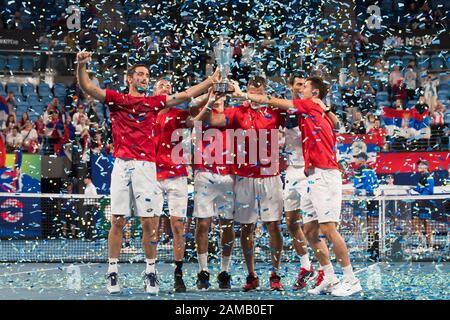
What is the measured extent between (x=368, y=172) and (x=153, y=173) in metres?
6.42

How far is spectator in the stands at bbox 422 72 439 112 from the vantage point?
2020 centimetres

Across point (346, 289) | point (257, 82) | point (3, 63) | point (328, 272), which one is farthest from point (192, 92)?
point (3, 63)

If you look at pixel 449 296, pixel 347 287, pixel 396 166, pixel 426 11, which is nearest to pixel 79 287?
pixel 347 287

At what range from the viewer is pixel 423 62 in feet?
72.6

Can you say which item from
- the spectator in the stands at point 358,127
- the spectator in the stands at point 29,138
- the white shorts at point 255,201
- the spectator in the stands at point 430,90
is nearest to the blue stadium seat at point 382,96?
the spectator in the stands at point 430,90

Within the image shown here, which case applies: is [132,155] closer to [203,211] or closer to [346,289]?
[203,211]

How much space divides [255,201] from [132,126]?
5.31 feet

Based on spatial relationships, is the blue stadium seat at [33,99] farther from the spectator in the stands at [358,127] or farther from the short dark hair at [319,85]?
the short dark hair at [319,85]

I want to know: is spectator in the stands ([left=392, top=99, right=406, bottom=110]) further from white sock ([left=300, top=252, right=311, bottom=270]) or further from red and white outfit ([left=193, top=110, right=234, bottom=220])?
red and white outfit ([left=193, top=110, right=234, bottom=220])

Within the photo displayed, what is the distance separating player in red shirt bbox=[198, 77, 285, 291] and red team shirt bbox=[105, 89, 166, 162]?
0.87m

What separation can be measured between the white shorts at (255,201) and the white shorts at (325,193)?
69cm

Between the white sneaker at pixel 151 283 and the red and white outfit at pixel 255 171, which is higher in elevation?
the red and white outfit at pixel 255 171

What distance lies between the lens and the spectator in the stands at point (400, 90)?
20.6 metres

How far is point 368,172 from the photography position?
1452 cm
